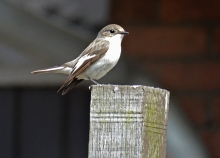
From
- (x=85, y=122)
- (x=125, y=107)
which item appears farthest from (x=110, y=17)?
(x=125, y=107)

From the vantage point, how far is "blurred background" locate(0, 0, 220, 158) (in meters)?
4.88

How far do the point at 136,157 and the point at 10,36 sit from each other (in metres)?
2.79

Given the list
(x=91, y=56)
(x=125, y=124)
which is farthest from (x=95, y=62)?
(x=125, y=124)

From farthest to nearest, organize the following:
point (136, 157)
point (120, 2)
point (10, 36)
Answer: point (120, 2)
point (10, 36)
point (136, 157)

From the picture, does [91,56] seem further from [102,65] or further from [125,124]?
[125,124]

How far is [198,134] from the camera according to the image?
4.90 metres

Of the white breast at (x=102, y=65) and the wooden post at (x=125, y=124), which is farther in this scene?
the white breast at (x=102, y=65)

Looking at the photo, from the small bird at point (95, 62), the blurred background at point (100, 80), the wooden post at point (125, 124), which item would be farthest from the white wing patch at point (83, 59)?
the wooden post at point (125, 124)

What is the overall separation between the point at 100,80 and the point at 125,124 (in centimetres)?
297

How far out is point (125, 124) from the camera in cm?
217

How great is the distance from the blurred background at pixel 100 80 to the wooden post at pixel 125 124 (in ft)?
8.73

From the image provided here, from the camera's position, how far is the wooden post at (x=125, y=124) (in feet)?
7.06

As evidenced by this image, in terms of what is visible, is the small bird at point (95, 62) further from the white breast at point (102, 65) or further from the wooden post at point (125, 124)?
the wooden post at point (125, 124)

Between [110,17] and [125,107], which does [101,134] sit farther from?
[110,17]
